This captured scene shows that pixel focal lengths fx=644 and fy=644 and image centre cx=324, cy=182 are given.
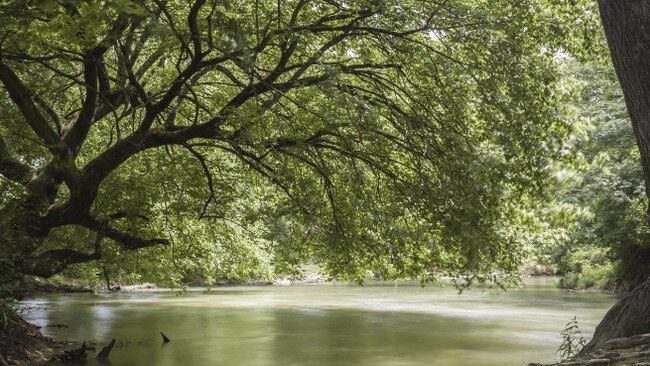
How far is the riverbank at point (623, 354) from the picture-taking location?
15.9 ft

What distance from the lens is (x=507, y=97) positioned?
983 centimetres

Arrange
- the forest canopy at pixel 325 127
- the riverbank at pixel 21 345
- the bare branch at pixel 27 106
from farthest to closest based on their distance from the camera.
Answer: the riverbank at pixel 21 345, the bare branch at pixel 27 106, the forest canopy at pixel 325 127

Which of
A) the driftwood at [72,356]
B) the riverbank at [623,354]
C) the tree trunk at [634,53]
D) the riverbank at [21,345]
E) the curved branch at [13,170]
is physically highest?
the curved branch at [13,170]

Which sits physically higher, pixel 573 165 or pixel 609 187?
pixel 609 187

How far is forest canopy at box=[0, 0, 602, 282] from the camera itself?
29.6 ft

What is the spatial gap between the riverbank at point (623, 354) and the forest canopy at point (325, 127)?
7.74ft

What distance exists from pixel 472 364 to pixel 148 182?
8.85 meters

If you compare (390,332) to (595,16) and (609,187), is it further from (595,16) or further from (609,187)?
(595,16)

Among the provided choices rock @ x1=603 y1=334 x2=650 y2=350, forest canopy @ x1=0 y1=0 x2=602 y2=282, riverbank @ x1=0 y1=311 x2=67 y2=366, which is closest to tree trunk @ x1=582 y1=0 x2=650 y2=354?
rock @ x1=603 y1=334 x2=650 y2=350

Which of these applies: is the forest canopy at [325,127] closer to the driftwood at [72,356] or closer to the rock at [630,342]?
the rock at [630,342]

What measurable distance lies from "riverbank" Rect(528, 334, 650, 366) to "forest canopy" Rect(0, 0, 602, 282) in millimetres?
2359

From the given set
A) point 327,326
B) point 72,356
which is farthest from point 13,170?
point 327,326

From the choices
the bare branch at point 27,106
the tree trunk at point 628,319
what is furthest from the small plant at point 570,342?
the bare branch at point 27,106

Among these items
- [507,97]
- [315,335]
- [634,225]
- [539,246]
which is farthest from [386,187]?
[634,225]
